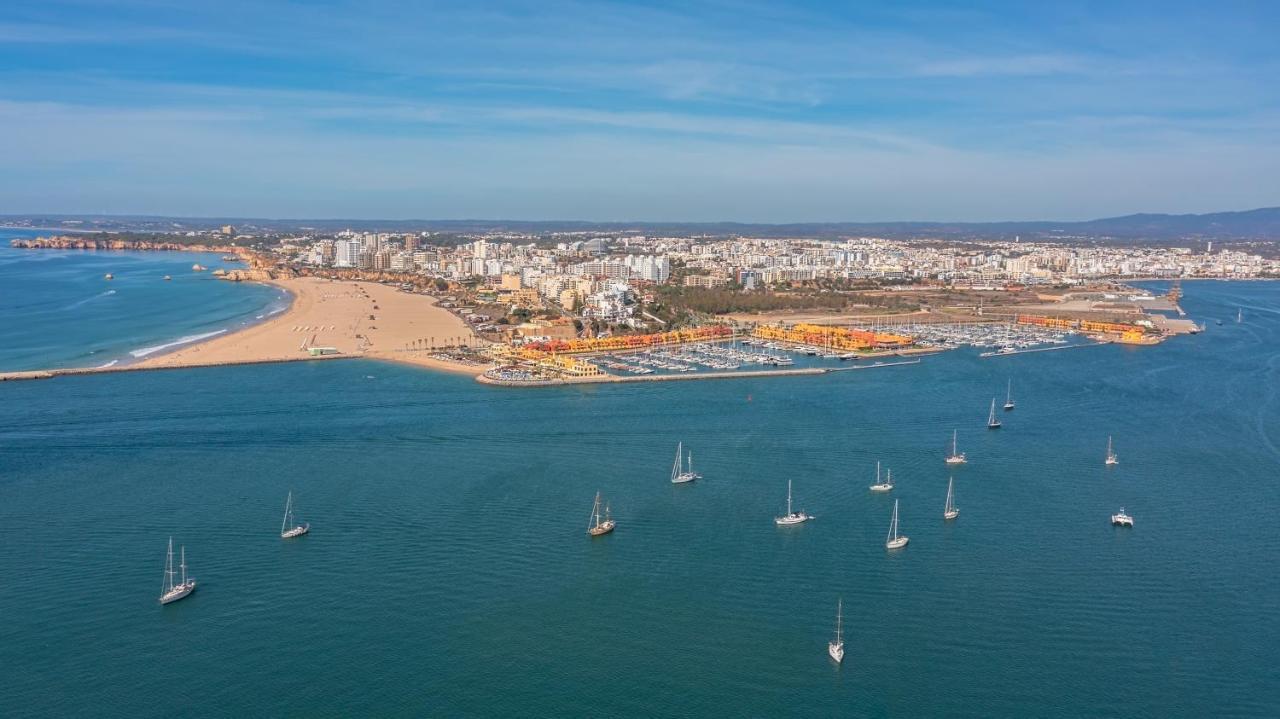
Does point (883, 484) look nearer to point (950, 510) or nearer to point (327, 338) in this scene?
point (950, 510)

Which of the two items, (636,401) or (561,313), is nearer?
(636,401)

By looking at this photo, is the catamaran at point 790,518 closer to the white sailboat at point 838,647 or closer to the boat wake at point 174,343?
the white sailboat at point 838,647

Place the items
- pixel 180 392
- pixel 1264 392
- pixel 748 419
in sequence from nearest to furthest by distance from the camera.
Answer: pixel 748 419 → pixel 180 392 → pixel 1264 392

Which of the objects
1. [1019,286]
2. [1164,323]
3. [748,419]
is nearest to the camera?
[748,419]

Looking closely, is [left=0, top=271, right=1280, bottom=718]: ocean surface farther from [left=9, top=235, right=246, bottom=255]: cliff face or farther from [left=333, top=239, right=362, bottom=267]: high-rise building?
[left=9, top=235, right=246, bottom=255]: cliff face

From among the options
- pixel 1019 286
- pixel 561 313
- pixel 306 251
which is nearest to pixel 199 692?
pixel 561 313

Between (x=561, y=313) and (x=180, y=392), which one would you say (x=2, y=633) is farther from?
(x=561, y=313)

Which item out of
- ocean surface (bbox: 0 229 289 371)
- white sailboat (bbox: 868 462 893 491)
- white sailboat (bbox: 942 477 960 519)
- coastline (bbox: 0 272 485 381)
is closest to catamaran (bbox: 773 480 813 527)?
white sailboat (bbox: 868 462 893 491)
